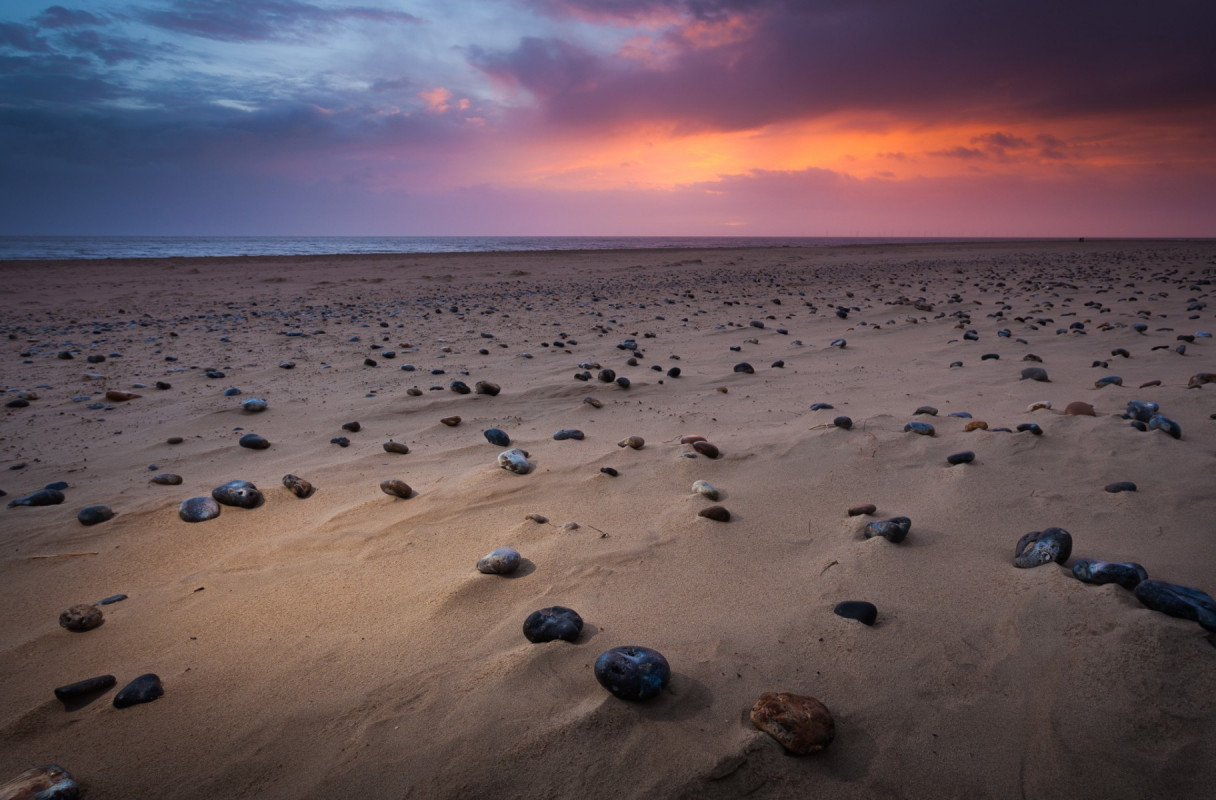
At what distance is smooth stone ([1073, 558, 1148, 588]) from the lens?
160 cm

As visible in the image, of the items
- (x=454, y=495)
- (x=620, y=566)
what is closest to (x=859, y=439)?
(x=620, y=566)

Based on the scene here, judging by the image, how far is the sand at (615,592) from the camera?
4.00 feet

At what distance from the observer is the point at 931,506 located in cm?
228

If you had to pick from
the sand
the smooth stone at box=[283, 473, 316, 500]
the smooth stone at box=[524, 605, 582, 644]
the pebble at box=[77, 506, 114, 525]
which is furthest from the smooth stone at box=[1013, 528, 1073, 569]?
the pebble at box=[77, 506, 114, 525]

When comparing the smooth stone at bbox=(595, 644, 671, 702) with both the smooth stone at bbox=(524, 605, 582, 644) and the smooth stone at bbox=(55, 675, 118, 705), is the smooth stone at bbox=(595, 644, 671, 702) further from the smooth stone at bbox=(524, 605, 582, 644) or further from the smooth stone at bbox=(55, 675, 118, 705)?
the smooth stone at bbox=(55, 675, 118, 705)

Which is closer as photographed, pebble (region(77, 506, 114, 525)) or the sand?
the sand

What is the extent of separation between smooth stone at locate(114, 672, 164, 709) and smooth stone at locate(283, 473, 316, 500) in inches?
45.7

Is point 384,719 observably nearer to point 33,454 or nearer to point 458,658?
point 458,658

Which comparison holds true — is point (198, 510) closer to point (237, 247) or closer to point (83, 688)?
point (83, 688)

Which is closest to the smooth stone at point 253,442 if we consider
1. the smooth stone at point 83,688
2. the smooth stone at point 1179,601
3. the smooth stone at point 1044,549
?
the smooth stone at point 83,688

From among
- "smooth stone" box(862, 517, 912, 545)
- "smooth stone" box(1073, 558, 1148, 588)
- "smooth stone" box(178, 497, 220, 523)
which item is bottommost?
"smooth stone" box(178, 497, 220, 523)

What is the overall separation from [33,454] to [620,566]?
3.62 m

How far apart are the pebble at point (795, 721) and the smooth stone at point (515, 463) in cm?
173

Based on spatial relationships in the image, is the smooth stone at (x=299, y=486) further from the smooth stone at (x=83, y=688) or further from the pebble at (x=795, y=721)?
the pebble at (x=795, y=721)
